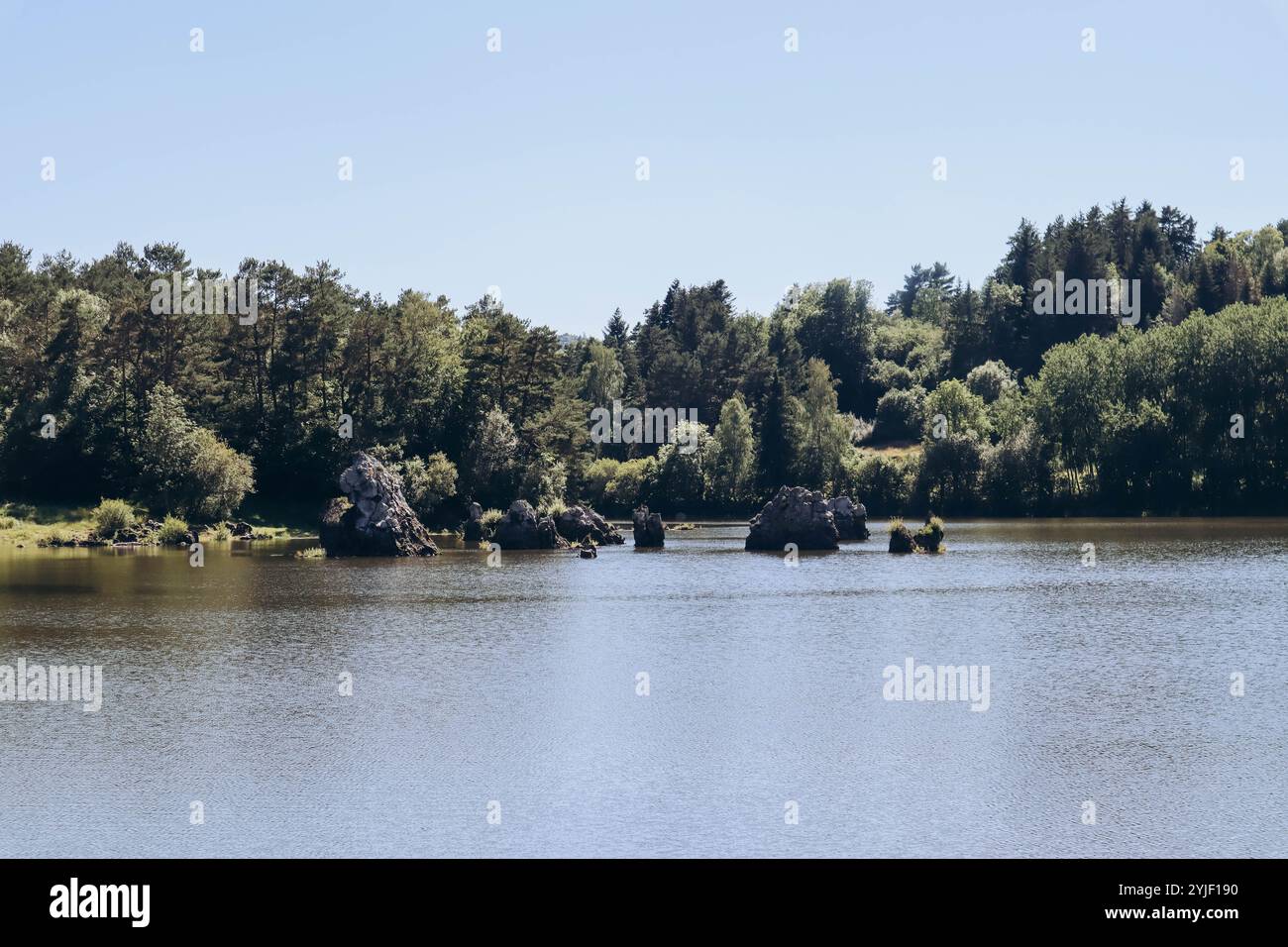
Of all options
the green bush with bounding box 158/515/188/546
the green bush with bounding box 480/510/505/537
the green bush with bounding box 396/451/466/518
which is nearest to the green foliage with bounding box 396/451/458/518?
the green bush with bounding box 396/451/466/518

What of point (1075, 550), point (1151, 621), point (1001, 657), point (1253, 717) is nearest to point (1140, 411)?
point (1075, 550)

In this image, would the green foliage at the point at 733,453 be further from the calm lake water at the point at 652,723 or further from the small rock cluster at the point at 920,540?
the calm lake water at the point at 652,723

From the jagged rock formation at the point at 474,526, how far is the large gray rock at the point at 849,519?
105 ft

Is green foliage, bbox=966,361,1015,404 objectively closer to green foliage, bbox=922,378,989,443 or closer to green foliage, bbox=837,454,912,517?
green foliage, bbox=922,378,989,443

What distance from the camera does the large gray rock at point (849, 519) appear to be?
351ft

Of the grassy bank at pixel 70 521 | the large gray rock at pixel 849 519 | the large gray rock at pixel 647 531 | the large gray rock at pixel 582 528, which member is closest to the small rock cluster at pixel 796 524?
the large gray rock at pixel 849 519

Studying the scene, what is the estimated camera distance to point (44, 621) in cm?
5944

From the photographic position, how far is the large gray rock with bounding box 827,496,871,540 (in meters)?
107

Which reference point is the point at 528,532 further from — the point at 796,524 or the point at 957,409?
the point at 957,409

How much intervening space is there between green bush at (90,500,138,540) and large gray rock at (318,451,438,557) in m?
26.2

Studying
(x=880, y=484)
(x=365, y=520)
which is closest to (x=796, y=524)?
(x=365, y=520)

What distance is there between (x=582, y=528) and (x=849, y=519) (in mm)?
20931
